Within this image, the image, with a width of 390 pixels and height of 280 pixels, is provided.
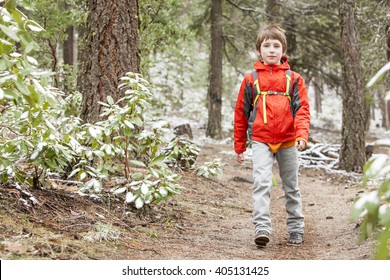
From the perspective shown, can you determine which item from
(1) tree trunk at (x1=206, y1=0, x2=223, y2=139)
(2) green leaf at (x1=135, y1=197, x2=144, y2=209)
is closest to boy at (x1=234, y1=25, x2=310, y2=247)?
(2) green leaf at (x1=135, y1=197, x2=144, y2=209)

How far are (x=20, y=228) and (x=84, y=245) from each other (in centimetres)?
46

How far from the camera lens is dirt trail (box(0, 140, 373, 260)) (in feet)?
10.9

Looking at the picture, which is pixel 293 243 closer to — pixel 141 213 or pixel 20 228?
pixel 141 213

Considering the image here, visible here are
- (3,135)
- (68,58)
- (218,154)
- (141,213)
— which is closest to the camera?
(3,135)

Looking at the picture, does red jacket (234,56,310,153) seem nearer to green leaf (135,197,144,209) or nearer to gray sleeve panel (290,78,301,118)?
gray sleeve panel (290,78,301,118)

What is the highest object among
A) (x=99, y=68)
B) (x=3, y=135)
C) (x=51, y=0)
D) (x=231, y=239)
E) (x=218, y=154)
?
(x=51, y=0)

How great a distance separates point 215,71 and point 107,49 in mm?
11687

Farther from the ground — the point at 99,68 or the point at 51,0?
the point at 51,0

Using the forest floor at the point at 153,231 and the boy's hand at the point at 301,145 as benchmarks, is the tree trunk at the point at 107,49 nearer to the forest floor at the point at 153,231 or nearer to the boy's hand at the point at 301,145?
the forest floor at the point at 153,231

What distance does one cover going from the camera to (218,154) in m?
13.4

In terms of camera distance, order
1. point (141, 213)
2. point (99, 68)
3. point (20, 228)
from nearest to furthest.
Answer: point (20, 228) → point (141, 213) → point (99, 68)

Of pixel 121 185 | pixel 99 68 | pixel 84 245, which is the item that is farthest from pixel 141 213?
pixel 99 68

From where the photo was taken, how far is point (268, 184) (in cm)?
443

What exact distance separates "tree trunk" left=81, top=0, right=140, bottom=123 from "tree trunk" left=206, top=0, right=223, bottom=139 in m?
11.1
